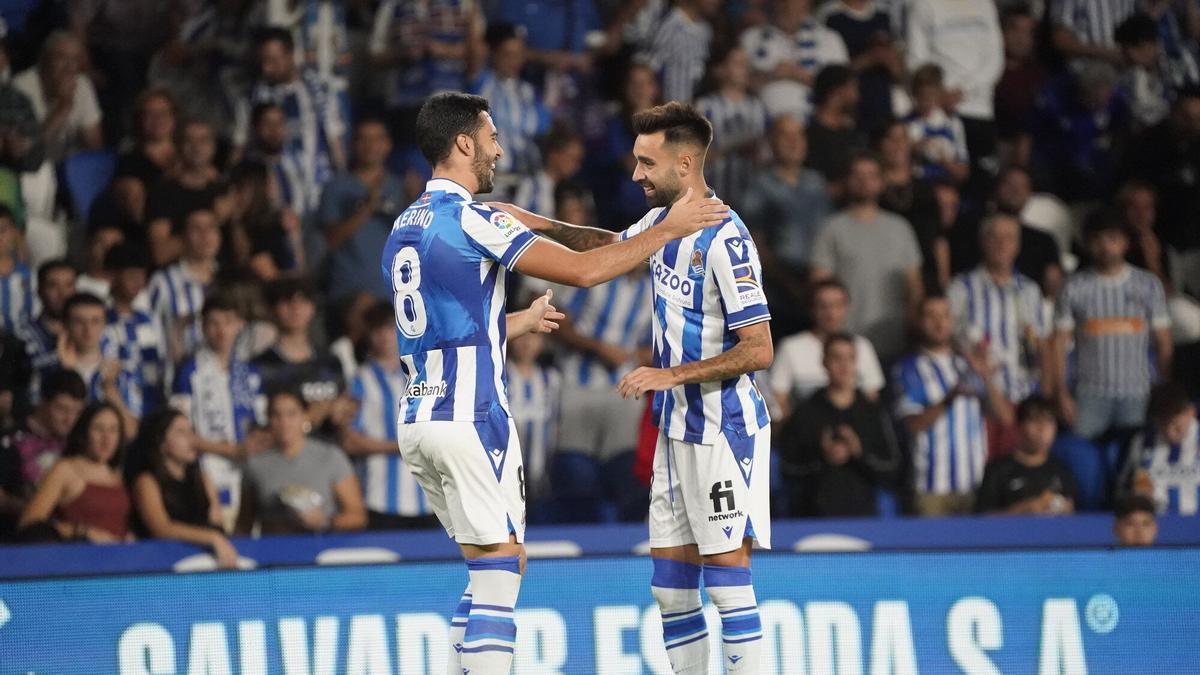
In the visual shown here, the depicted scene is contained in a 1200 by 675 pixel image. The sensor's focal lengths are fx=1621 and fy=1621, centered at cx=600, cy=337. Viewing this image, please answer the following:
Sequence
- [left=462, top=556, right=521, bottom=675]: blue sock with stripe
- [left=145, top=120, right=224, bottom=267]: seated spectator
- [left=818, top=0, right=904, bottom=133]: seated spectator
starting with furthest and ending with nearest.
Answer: [left=818, top=0, right=904, bottom=133]: seated spectator, [left=145, top=120, right=224, bottom=267]: seated spectator, [left=462, top=556, right=521, bottom=675]: blue sock with stripe

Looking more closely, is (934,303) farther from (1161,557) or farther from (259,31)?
(259,31)

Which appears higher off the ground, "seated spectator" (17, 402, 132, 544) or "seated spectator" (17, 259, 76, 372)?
"seated spectator" (17, 259, 76, 372)

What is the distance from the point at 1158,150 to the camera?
456 inches

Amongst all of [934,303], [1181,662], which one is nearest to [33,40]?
[934,303]

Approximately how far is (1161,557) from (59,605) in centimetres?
475

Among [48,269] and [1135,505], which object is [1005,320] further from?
[48,269]

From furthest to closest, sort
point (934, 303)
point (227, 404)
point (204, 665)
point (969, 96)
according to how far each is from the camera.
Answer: point (969, 96)
point (934, 303)
point (227, 404)
point (204, 665)

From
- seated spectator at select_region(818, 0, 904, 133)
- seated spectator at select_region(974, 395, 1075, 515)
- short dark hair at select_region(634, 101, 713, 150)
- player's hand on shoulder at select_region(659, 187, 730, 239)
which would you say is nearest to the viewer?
player's hand on shoulder at select_region(659, 187, 730, 239)

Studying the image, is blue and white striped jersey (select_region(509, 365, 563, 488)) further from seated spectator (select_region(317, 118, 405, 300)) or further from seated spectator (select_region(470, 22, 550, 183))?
seated spectator (select_region(470, 22, 550, 183))

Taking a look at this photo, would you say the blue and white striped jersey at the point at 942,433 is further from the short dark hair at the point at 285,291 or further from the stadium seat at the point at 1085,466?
the short dark hair at the point at 285,291

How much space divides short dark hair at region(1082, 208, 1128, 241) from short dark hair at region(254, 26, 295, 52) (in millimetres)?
5461

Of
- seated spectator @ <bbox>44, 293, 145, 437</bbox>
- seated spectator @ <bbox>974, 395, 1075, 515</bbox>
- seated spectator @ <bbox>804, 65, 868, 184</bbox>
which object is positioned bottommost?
seated spectator @ <bbox>974, 395, 1075, 515</bbox>

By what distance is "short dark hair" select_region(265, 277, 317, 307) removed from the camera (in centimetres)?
960

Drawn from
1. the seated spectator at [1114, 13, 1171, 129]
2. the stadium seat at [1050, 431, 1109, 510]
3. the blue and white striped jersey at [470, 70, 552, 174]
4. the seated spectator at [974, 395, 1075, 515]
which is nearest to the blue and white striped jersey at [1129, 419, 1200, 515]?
the stadium seat at [1050, 431, 1109, 510]
